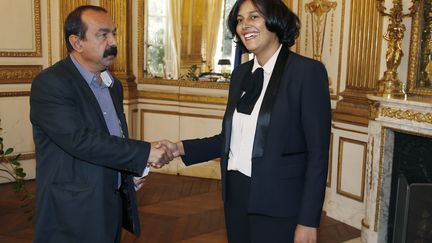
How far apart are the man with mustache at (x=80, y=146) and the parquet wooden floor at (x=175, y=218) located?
5.51ft

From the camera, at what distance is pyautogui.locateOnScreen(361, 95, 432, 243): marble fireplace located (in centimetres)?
325

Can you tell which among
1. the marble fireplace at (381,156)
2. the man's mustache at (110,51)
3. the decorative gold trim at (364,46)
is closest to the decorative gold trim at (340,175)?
the marble fireplace at (381,156)

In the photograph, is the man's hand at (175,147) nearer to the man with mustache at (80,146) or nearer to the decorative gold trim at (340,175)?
the man with mustache at (80,146)

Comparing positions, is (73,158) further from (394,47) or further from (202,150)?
(394,47)

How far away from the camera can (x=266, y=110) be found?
1.69 metres

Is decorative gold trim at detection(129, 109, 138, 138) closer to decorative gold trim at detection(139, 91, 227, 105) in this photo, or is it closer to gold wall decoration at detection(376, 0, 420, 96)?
decorative gold trim at detection(139, 91, 227, 105)

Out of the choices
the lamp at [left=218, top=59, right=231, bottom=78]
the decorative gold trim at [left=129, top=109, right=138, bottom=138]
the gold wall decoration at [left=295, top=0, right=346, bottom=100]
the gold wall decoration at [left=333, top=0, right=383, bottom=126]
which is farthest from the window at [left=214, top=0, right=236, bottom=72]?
the gold wall decoration at [left=333, top=0, right=383, bottom=126]

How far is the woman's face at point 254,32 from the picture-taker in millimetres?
1734

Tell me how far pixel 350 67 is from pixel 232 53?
181 cm

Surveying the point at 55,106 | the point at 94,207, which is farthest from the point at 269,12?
the point at 94,207

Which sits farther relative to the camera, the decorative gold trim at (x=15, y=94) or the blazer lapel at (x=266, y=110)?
the decorative gold trim at (x=15, y=94)

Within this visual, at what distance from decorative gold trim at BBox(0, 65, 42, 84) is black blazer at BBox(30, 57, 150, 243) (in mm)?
3374

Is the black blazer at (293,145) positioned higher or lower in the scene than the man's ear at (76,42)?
lower

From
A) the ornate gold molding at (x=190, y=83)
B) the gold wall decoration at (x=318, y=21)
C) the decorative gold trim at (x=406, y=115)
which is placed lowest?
the decorative gold trim at (x=406, y=115)
